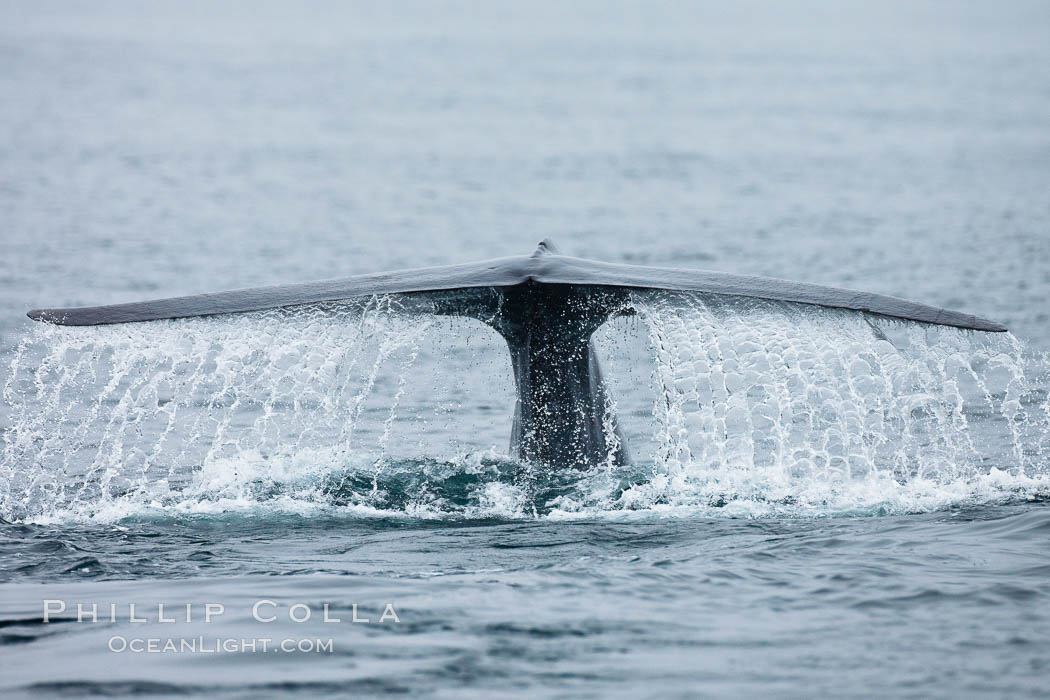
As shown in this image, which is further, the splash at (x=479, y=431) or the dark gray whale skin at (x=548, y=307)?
the splash at (x=479, y=431)

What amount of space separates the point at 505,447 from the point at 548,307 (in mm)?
2719

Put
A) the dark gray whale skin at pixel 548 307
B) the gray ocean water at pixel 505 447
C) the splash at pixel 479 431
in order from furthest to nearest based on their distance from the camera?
the splash at pixel 479 431 < the dark gray whale skin at pixel 548 307 < the gray ocean water at pixel 505 447

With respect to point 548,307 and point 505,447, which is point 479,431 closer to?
point 505,447

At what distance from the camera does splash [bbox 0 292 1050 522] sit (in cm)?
803

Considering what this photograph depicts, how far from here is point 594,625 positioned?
6.62 metres

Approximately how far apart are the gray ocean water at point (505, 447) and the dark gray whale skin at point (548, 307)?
0.12 metres

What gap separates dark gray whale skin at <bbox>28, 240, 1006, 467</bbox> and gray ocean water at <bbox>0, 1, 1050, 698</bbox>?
0.12m

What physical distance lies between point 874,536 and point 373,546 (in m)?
2.70

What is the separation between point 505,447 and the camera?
10961 mm

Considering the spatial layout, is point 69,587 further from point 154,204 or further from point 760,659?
point 154,204

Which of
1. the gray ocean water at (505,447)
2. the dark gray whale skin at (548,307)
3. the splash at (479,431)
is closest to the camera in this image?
the gray ocean water at (505,447)

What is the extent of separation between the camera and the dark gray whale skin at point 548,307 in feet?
25.0

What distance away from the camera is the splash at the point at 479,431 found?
316 inches

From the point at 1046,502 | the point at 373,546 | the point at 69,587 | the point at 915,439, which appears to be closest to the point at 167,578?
the point at 69,587
